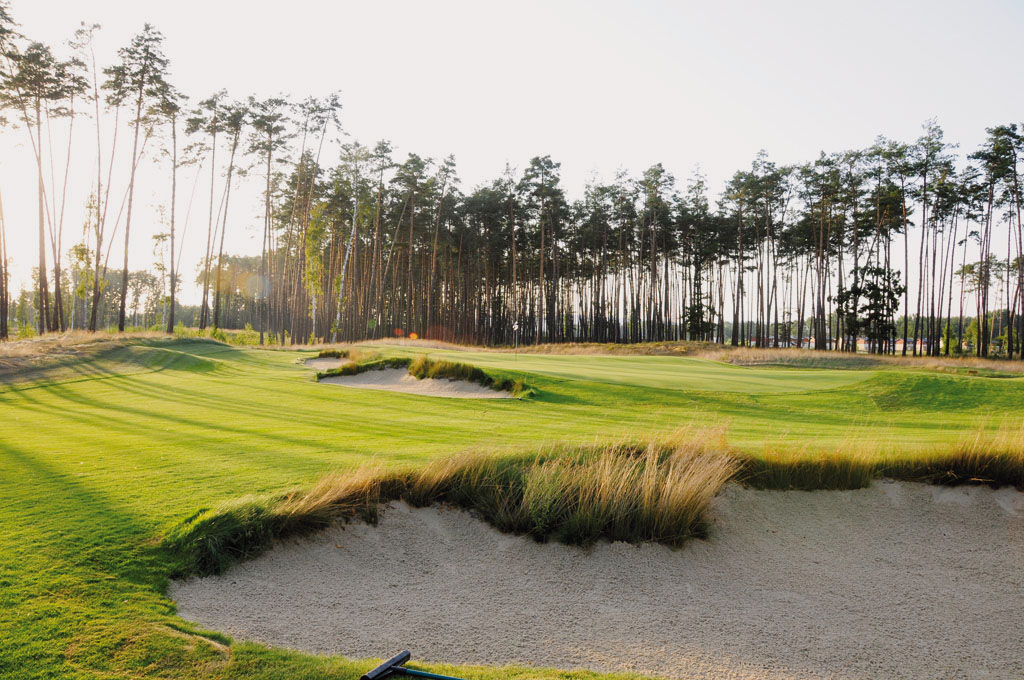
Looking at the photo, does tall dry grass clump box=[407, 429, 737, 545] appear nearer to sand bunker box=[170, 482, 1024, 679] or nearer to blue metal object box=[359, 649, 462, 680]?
sand bunker box=[170, 482, 1024, 679]

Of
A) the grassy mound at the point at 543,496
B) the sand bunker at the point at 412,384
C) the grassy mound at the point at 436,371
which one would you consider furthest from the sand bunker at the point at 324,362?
the grassy mound at the point at 543,496

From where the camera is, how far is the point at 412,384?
52.9 ft

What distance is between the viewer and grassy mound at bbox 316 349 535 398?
47.9 feet

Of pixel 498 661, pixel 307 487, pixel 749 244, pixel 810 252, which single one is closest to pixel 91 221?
pixel 307 487

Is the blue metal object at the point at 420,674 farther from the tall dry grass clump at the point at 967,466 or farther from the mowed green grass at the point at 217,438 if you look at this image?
the tall dry grass clump at the point at 967,466

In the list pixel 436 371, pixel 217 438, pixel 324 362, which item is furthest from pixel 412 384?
pixel 217 438

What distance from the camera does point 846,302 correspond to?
5259 centimetres

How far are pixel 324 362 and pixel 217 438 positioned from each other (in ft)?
42.6

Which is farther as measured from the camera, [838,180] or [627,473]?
[838,180]

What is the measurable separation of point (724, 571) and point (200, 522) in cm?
505

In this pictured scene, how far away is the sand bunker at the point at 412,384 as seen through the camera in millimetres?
14777

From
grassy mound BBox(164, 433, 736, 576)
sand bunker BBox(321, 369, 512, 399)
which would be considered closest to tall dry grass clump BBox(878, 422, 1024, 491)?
grassy mound BBox(164, 433, 736, 576)

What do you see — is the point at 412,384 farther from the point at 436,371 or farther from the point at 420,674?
the point at 420,674

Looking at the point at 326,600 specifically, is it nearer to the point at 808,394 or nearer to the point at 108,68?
the point at 808,394
